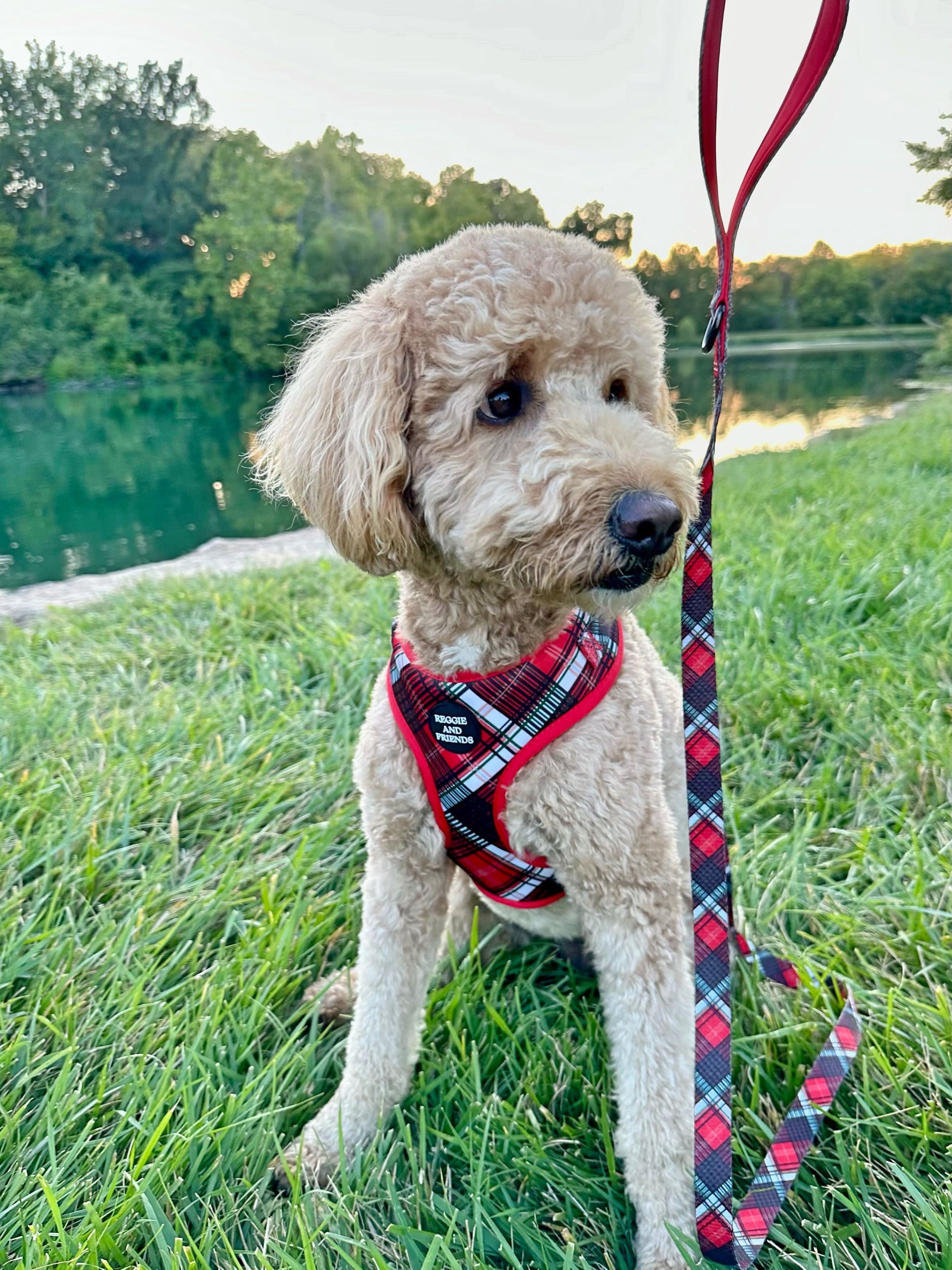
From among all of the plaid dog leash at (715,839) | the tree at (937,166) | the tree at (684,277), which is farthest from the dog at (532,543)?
the tree at (937,166)

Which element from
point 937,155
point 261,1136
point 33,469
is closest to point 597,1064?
point 261,1136

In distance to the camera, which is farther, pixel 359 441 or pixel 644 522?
pixel 359 441

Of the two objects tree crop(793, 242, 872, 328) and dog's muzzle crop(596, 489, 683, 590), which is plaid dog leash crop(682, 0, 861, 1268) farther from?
tree crop(793, 242, 872, 328)

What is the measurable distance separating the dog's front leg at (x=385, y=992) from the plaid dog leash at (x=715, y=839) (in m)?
0.60

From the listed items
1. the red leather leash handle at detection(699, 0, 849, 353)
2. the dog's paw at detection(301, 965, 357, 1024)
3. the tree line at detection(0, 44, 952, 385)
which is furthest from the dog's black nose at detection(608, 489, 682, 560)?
the tree line at detection(0, 44, 952, 385)

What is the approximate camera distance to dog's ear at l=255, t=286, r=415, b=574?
147 cm

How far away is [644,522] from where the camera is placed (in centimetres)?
130

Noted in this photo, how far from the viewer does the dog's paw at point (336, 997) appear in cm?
190

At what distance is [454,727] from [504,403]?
2.08 feet

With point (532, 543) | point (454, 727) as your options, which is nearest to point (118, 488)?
point (454, 727)

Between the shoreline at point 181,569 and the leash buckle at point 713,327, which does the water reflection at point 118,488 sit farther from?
the leash buckle at point 713,327

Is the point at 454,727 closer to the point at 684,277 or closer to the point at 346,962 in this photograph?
the point at 346,962

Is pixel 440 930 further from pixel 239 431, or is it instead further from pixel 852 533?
pixel 239 431

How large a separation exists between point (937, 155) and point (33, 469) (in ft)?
58.4
